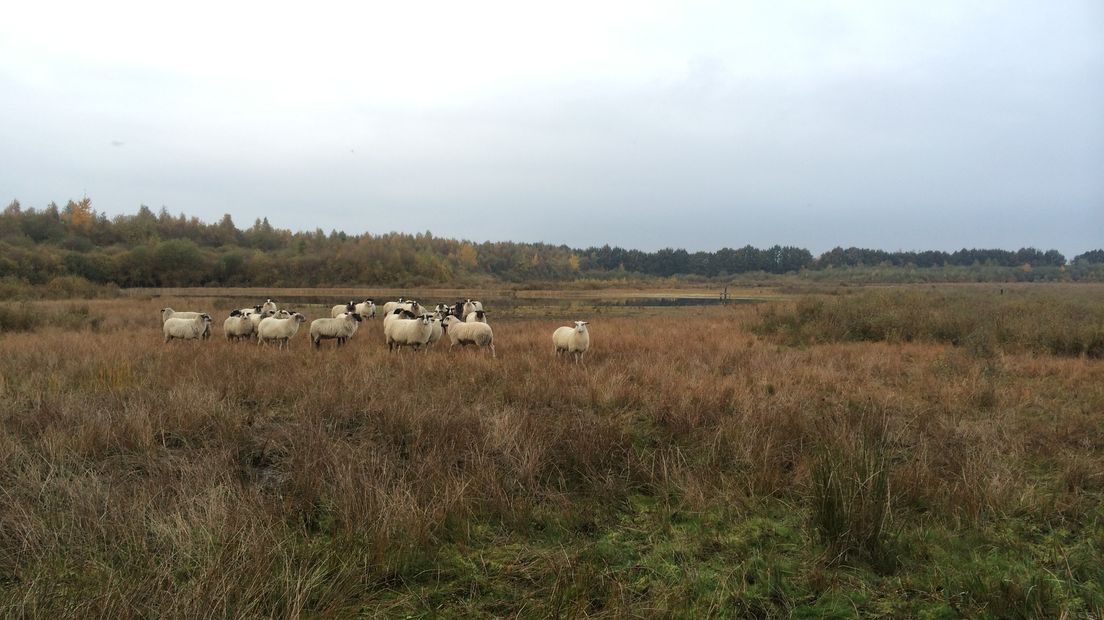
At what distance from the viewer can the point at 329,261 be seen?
83625 mm

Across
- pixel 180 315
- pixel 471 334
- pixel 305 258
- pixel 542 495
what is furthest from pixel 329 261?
pixel 542 495

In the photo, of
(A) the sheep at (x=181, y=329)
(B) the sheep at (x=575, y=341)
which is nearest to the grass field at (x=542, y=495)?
(B) the sheep at (x=575, y=341)

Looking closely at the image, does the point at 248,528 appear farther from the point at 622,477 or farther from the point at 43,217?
the point at 43,217

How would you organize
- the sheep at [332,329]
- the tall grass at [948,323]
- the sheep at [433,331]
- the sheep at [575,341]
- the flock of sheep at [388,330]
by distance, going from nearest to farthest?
the sheep at [575,341]
the tall grass at [948,323]
the flock of sheep at [388,330]
the sheep at [433,331]
the sheep at [332,329]

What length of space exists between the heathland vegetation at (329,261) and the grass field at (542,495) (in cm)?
3829

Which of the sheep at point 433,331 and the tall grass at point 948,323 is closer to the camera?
the tall grass at point 948,323

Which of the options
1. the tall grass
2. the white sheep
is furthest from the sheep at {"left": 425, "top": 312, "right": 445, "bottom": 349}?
the tall grass

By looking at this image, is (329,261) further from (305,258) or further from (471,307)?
(471,307)

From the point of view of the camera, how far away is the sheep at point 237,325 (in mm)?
16438

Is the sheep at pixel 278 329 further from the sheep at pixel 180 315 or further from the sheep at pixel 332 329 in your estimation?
the sheep at pixel 180 315

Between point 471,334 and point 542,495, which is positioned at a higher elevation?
point 471,334

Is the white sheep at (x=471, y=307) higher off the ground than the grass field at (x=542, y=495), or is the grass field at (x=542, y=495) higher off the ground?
the white sheep at (x=471, y=307)

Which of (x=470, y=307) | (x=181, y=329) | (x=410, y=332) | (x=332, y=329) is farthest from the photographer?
(x=470, y=307)

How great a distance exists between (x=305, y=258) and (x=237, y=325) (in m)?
73.7
